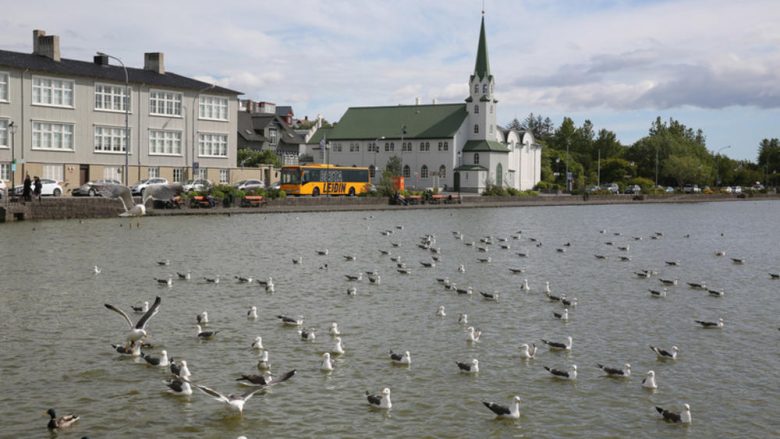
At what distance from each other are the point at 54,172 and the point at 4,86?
8.21 m

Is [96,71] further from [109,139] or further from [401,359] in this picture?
[401,359]

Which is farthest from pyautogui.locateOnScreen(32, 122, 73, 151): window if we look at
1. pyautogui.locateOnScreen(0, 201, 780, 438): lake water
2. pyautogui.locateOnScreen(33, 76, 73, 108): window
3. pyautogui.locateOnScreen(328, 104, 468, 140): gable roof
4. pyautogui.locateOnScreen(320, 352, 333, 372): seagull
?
pyautogui.locateOnScreen(328, 104, 468, 140): gable roof

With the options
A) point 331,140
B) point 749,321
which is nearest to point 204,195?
point 749,321

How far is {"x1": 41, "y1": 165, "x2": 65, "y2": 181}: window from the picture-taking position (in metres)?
71.2

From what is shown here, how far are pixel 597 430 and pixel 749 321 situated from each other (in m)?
11.9

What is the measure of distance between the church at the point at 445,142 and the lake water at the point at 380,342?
8856cm

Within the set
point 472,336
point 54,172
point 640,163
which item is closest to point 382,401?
point 472,336

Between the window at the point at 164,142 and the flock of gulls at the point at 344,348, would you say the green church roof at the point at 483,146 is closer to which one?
the window at the point at 164,142

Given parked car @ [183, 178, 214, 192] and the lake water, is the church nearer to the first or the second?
parked car @ [183, 178, 214, 192]

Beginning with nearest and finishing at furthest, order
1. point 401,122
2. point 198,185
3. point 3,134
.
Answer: point 3,134
point 198,185
point 401,122

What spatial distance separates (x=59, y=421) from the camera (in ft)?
42.8

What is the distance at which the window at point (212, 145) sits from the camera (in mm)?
84438

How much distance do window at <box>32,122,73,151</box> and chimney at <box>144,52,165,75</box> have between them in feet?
41.9

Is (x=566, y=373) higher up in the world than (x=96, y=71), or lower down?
lower down
